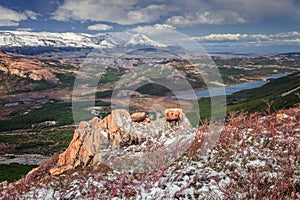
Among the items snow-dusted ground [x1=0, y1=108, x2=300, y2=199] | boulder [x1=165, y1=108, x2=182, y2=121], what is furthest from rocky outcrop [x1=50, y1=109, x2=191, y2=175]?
snow-dusted ground [x1=0, y1=108, x2=300, y2=199]

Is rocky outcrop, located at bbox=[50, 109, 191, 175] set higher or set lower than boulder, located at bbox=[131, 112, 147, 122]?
lower

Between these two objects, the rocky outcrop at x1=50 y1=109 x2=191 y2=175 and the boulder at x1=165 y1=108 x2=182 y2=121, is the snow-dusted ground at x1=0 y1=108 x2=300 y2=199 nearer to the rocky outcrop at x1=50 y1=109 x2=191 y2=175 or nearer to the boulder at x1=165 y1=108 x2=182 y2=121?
the rocky outcrop at x1=50 y1=109 x2=191 y2=175

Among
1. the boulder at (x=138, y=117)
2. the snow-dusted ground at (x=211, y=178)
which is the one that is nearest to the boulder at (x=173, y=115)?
the boulder at (x=138, y=117)

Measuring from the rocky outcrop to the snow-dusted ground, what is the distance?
4.35 m

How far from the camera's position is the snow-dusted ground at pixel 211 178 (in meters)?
8.32

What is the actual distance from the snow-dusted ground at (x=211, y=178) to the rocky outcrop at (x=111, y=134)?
435 centimetres

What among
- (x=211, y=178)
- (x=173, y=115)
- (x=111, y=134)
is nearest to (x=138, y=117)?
(x=111, y=134)

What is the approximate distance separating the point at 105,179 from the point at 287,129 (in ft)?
29.3

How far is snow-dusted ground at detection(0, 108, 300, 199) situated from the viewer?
8320 mm

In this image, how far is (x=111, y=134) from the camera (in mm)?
16922

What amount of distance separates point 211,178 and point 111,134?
29.4ft

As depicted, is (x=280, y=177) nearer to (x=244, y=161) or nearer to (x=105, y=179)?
(x=244, y=161)

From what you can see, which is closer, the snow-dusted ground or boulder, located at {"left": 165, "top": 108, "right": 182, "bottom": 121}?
the snow-dusted ground

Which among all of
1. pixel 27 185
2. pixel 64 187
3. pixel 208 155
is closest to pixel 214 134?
pixel 208 155
